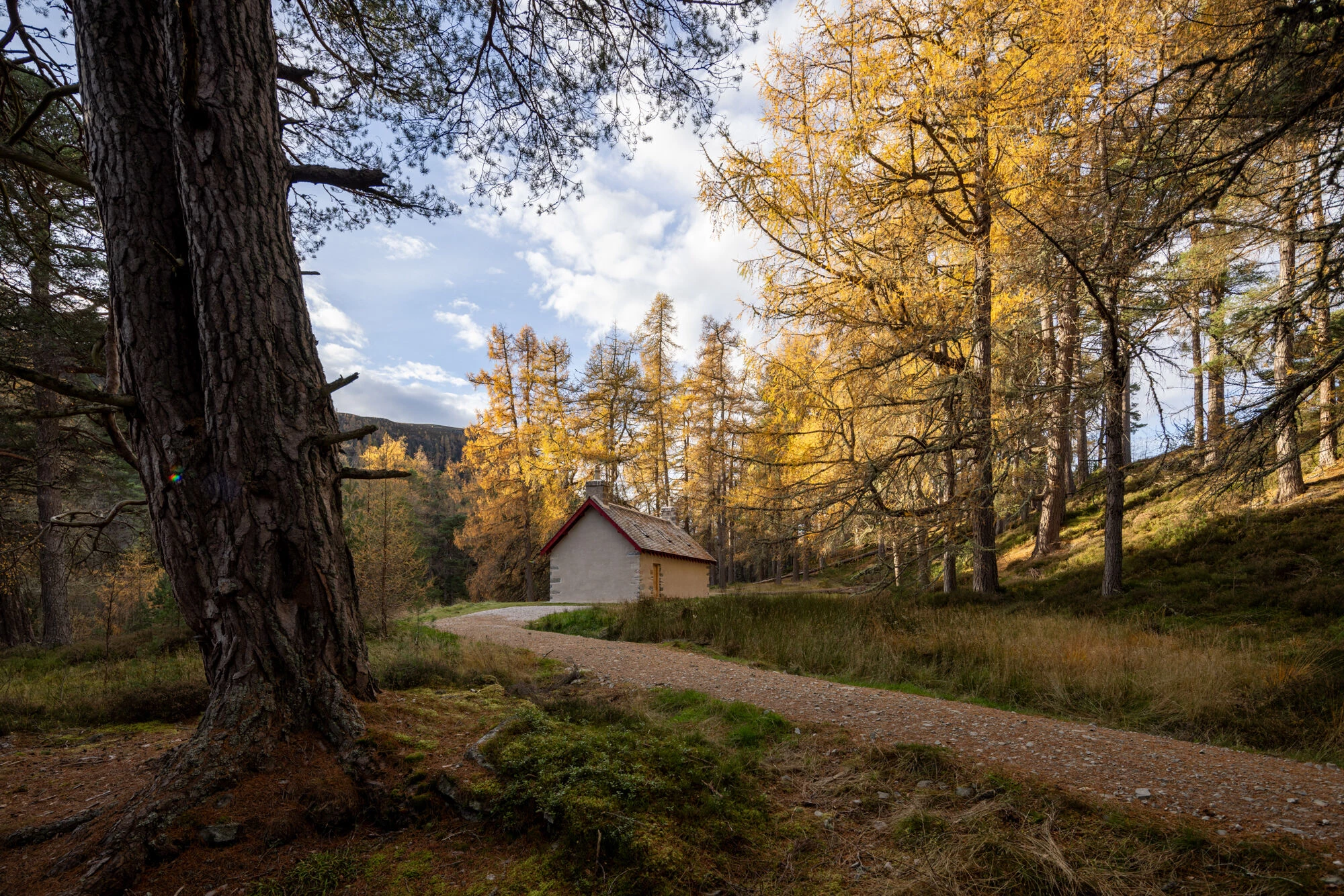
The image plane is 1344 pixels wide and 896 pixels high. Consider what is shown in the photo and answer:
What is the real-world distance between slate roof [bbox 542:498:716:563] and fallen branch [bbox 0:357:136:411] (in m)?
16.8

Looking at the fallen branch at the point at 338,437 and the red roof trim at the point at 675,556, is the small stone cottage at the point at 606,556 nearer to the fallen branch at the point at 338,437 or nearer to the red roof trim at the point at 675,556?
the red roof trim at the point at 675,556

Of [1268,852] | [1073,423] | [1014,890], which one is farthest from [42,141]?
[1073,423]

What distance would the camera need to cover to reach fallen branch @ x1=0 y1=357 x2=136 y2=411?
2581mm

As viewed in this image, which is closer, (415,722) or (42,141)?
(415,722)

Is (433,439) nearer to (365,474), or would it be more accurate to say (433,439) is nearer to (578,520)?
(578,520)

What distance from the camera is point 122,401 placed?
3.10 metres

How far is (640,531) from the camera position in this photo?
2070cm

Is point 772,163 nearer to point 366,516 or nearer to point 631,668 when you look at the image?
point 631,668

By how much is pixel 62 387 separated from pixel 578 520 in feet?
59.7

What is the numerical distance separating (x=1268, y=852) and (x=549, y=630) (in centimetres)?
1154

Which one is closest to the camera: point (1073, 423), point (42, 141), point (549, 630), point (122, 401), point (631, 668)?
Result: point (122, 401)

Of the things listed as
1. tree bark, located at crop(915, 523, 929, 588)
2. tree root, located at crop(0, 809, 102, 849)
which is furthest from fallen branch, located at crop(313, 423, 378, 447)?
tree bark, located at crop(915, 523, 929, 588)

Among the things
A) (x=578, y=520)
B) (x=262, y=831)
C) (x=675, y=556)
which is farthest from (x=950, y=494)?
(x=675, y=556)

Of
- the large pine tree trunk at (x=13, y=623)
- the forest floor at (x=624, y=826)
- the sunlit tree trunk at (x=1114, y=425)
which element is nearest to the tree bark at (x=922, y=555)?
the sunlit tree trunk at (x=1114, y=425)
